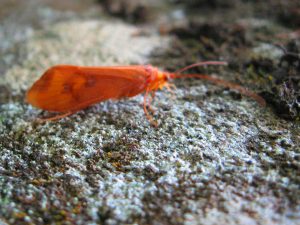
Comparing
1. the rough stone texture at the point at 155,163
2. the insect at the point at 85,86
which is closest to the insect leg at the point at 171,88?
the rough stone texture at the point at 155,163

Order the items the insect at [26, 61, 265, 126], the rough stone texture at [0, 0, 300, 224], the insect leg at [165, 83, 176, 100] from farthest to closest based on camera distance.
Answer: the insect leg at [165, 83, 176, 100]
the insect at [26, 61, 265, 126]
the rough stone texture at [0, 0, 300, 224]

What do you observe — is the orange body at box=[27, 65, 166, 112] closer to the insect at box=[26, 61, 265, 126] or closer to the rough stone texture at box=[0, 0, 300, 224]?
the insect at box=[26, 61, 265, 126]

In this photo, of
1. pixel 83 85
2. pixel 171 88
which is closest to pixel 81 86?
pixel 83 85

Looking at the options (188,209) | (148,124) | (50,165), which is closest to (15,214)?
(50,165)

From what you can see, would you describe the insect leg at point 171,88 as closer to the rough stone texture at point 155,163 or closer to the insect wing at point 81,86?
the rough stone texture at point 155,163

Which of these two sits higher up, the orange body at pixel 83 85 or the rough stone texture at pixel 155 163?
the orange body at pixel 83 85

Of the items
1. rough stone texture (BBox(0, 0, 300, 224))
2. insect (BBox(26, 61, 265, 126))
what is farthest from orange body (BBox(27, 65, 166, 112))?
rough stone texture (BBox(0, 0, 300, 224))

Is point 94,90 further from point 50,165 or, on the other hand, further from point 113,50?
point 113,50

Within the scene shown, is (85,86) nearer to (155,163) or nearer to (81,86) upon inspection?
(81,86)
